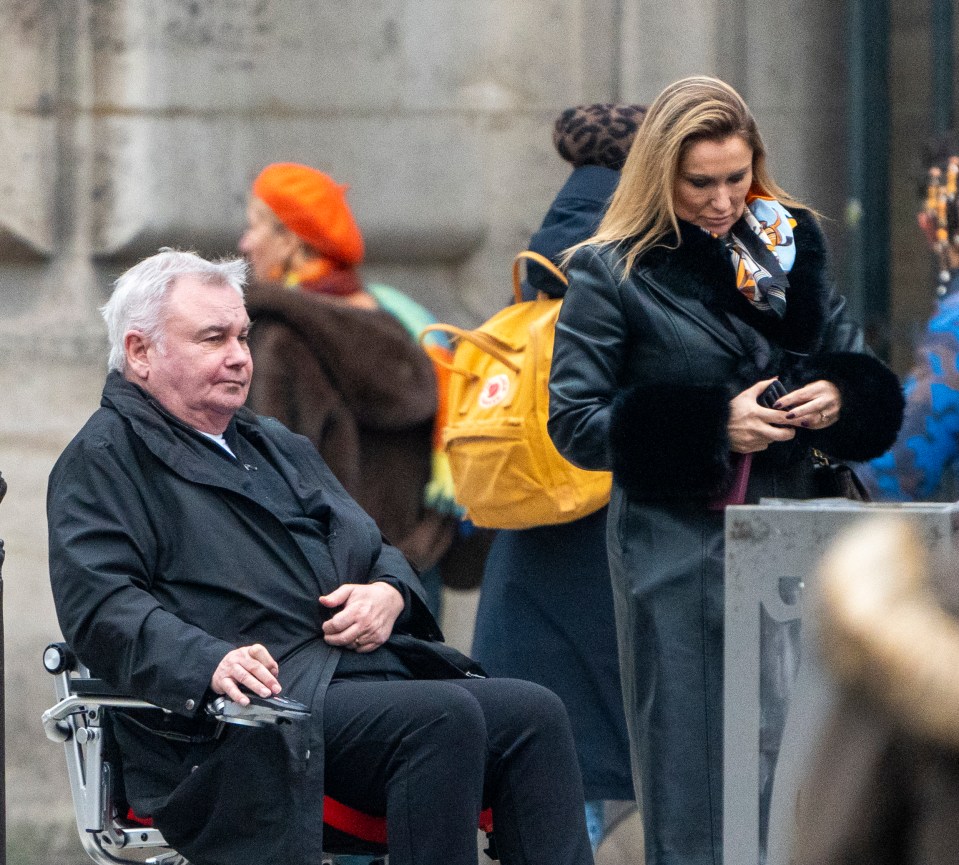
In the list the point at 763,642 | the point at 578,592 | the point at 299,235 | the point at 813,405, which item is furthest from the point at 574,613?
the point at 299,235

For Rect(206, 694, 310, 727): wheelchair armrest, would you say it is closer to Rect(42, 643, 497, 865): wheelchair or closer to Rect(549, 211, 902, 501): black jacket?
Rect(42, 643, 497, 865): wheelchair

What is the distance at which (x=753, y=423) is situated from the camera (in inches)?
147

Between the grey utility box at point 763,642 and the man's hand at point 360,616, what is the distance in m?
0.69

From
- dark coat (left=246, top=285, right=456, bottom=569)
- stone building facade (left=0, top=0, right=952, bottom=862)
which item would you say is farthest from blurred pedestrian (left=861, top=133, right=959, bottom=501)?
stone building facade (left=0, top=0, right=952, bottom=862)

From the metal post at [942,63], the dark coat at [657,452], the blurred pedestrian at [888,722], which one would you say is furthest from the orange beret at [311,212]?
the blurred pedestrian at [888,722]

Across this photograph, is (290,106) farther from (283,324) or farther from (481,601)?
(481,601)

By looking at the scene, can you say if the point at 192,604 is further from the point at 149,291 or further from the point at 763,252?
the point at 763,252

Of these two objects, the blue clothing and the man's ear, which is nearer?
the man's ear

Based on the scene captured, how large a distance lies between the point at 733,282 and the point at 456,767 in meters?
1.06

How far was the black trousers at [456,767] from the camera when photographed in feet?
11.5

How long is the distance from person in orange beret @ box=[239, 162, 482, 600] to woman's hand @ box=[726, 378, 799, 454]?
1842 millimetres

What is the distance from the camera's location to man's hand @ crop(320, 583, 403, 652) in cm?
374

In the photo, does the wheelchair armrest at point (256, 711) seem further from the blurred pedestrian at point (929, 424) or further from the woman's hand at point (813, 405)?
the blurred pedestrian at point (929, 424)

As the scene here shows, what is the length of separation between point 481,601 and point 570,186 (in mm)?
Answer: 1052
